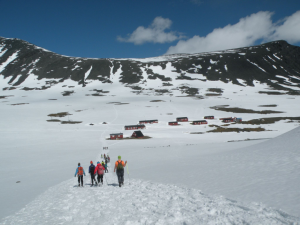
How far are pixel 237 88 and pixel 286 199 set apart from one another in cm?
16149

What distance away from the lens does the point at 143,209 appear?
8164 mm

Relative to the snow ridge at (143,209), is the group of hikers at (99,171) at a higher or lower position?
higher

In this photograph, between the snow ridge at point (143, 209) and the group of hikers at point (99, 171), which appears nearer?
the snow ridge at point (143, 209)

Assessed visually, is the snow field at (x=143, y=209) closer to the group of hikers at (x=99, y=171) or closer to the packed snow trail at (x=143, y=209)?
the packed snow trail at (x=143, y=209)

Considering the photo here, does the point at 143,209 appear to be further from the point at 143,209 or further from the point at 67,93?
the point at 67,93

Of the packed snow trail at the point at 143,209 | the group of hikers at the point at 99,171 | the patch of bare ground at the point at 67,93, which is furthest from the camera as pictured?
the patch of bare ground at the point at 67,93

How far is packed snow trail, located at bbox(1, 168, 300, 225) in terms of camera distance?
6.73 meters

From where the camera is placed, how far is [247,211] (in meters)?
A: 6.89

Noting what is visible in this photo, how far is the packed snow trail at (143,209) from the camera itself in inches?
265

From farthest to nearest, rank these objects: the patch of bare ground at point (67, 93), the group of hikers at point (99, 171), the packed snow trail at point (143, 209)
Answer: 1. the patch of bare ground at point (67, 93)
2. the group of hikers at point (99, 171)
3. the packed snow trail at point (143, 209)

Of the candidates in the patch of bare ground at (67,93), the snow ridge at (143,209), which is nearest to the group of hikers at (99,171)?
the snow ridge at (143,209)

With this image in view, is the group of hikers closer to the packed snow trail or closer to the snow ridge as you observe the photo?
the packed snow trail

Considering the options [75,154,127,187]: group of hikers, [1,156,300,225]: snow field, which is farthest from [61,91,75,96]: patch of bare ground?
[1,156,300,225]: snow field

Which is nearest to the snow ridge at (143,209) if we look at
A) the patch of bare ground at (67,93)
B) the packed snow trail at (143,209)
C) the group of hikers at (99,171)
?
the packed snow trail at (143,209)
